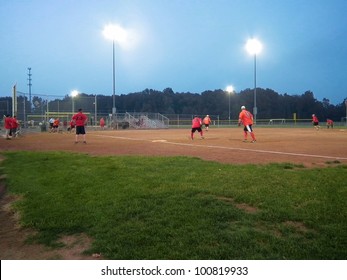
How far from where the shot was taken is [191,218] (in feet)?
16.4

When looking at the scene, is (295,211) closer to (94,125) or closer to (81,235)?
(81,235)

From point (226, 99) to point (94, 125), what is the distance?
84199 millimetres

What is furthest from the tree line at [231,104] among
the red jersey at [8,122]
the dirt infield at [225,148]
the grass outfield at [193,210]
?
the grass outfield at [193,210]

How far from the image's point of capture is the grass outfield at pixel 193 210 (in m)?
4.11

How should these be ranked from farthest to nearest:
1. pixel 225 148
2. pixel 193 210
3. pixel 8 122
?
pixel 8 122, pixel 225 148, pixel 193 210

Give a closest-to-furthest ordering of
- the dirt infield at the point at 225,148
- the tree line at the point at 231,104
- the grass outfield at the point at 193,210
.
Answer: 1. the grass outfield at the point at 193,210
2. the dirt infield at the point at 225,148
3. the tree line at the point at 231,104

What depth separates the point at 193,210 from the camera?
534cm

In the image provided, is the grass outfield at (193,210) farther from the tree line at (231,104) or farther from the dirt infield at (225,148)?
the tree line at (231,104)

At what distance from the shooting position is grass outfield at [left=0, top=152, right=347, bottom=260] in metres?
4.11

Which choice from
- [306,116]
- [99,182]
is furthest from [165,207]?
[306,116]

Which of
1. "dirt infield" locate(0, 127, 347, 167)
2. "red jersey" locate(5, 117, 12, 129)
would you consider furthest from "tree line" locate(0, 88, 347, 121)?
"dirt infield" locate(0, 127, 347, 167)

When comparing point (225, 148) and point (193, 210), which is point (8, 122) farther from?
point (193, 210)

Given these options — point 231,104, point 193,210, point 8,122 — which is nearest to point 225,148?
point 193,210

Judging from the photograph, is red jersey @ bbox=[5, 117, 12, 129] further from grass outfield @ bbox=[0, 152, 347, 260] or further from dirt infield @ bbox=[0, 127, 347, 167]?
grass outfield @ bbox=[0, 152, 347, 260]
